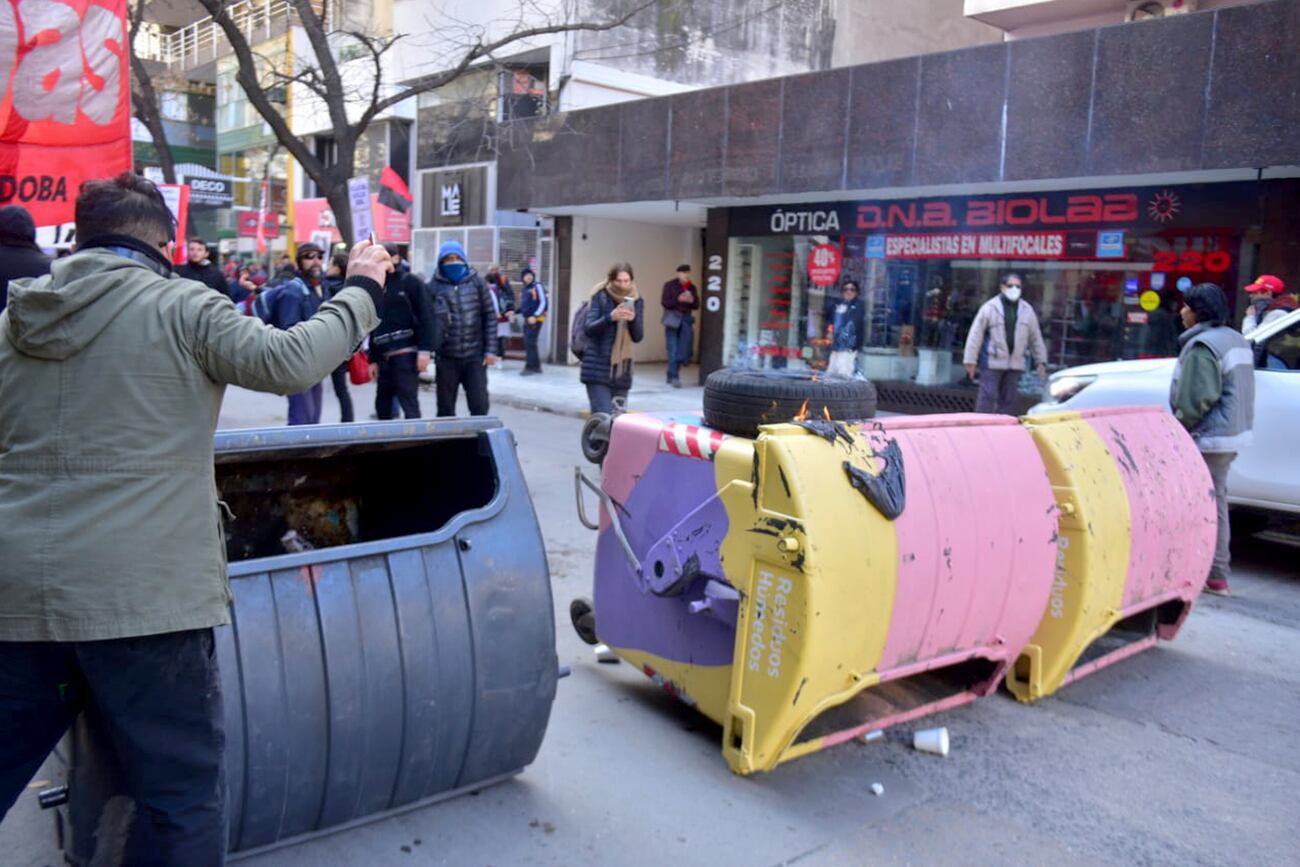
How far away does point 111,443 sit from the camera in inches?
89.9

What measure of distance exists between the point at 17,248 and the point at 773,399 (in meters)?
4.44

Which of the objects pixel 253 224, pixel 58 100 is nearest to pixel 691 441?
pixel 58 100

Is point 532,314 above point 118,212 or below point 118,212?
below

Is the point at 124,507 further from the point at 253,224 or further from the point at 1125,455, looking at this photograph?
the point at 253,224

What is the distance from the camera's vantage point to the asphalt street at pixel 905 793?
339 cm

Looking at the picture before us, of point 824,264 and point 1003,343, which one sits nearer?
point 1003,343

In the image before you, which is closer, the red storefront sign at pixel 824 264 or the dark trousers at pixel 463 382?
the dark trousers at pixel 463 382

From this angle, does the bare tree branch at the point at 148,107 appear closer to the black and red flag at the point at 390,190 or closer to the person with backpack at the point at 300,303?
the black and red flag at the point at 390,190

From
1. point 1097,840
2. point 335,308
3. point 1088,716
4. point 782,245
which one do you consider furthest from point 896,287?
point 335,308

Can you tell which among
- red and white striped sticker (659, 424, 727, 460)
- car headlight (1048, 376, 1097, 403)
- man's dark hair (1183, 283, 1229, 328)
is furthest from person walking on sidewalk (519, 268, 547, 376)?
red and white striped sticker (659, 424, 727, 460)

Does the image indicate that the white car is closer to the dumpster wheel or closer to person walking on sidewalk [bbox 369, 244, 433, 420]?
the dumpster wheel

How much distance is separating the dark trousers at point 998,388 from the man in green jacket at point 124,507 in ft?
33.4

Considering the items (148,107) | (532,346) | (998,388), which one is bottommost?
(532,346)

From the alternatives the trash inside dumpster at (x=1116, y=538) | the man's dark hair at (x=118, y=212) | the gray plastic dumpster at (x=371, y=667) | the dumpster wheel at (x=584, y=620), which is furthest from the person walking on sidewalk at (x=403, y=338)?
the man's dark hair at (x=118, y=212)
